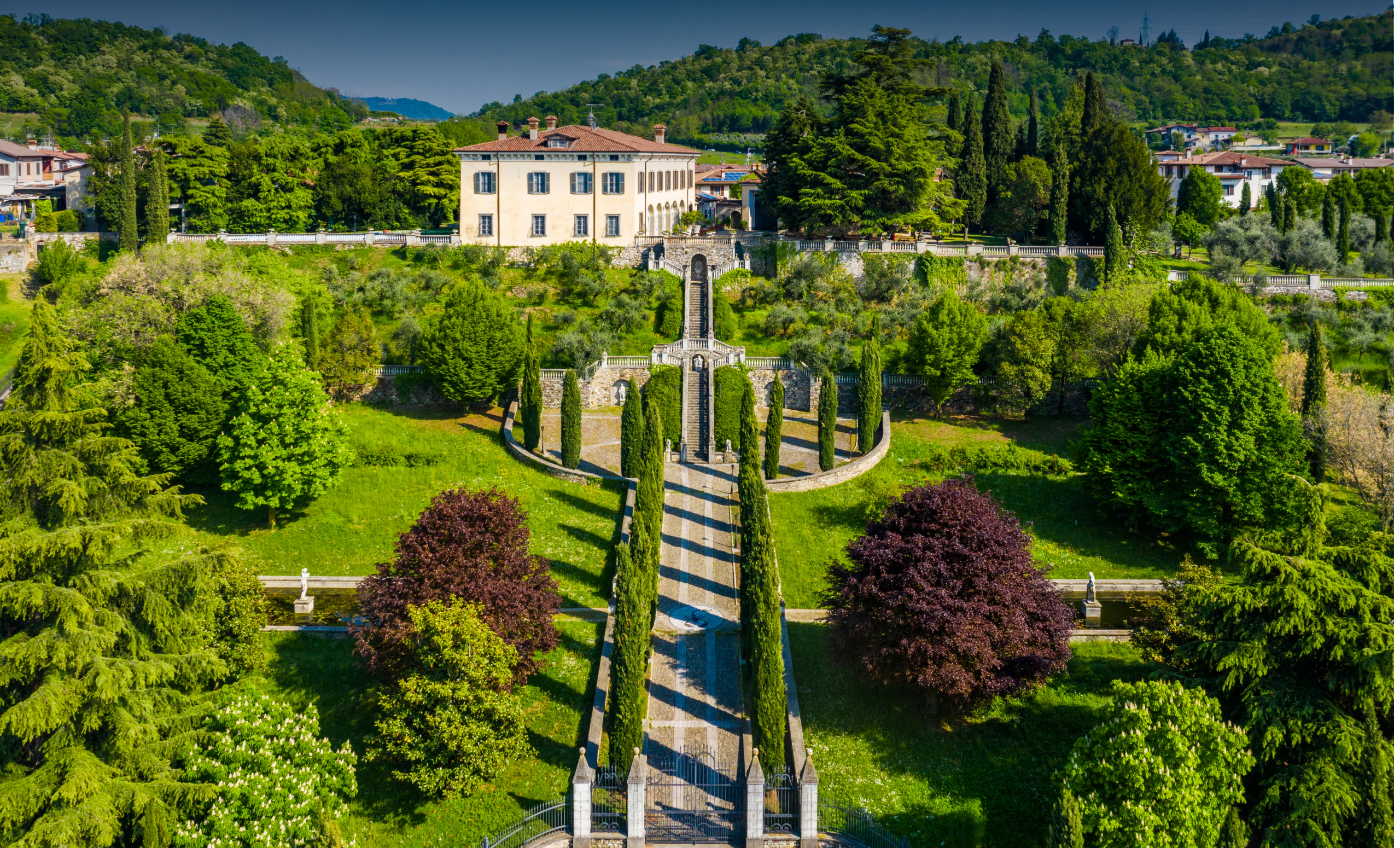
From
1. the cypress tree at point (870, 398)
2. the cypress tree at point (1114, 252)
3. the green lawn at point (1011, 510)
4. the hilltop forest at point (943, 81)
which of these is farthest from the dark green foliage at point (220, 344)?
the hilltop forest at point (943, 81)

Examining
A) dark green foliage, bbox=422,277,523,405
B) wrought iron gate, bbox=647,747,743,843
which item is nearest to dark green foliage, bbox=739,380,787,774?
wrought iron gate, bbox=647,747,743,843

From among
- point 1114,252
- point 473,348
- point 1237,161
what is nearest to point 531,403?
point 473,348

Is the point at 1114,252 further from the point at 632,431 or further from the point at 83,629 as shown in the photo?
the point at 83,629

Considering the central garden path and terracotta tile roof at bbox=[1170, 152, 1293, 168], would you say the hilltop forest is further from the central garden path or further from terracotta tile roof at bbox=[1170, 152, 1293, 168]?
the central garden path

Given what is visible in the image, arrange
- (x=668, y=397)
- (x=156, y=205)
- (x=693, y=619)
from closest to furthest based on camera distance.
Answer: (x=693, y=619) < (x=668, y=397) < (x=156, y=205)

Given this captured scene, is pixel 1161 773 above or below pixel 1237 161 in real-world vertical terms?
below


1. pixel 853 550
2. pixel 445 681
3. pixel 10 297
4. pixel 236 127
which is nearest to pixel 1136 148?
pixel 853 550

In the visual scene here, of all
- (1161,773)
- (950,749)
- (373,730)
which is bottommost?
(950,749)
